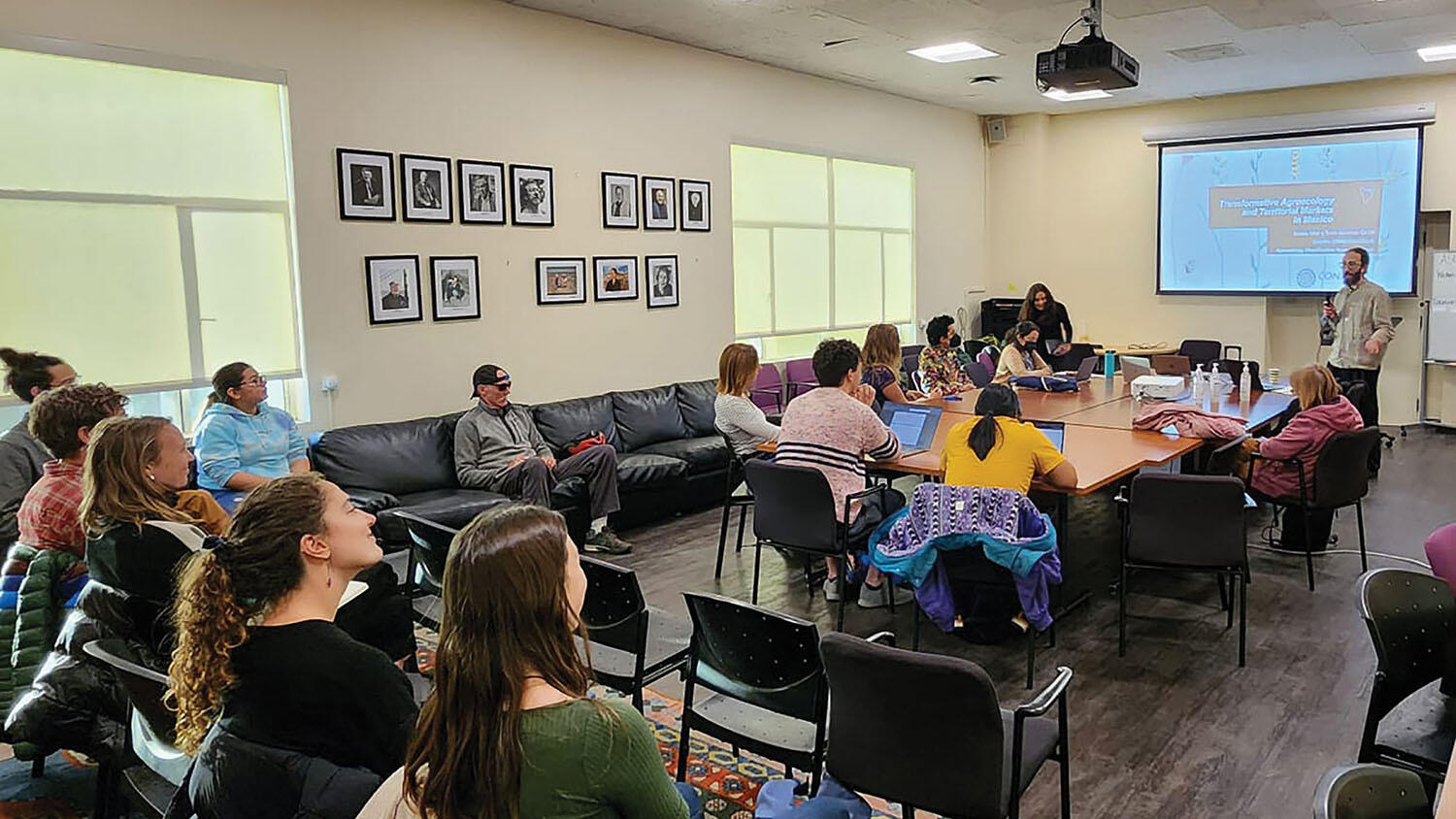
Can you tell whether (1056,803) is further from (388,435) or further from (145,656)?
(388,435)

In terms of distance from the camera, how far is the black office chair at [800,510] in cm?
420

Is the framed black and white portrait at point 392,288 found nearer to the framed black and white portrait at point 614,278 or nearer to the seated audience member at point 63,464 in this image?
the framed black and white portrait at point 614,278

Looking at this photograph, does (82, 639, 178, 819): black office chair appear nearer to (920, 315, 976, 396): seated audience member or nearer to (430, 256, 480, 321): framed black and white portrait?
(430, 256, 480, 321): framed black and white portrait

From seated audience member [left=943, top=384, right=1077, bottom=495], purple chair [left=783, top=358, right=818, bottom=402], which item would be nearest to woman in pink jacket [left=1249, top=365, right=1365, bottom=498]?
seated audience member [left=943, top=384, right=1077, bottom=495]

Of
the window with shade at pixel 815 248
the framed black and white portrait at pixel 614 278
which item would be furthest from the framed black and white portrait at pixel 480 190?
the window with shade at pixel 815 248

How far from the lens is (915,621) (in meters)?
3.92

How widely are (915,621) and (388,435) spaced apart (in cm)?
314

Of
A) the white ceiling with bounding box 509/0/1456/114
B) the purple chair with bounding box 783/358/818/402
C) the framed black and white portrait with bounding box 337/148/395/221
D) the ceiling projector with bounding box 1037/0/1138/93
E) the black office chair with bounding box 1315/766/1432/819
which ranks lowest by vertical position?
the black office chair with bounding box 1315/766/1432/819

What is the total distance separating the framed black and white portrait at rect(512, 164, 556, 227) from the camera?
6328mm

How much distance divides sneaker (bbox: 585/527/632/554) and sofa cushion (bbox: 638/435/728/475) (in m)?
0.84

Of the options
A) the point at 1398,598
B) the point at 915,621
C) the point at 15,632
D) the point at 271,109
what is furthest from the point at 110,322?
the point at 1398,598

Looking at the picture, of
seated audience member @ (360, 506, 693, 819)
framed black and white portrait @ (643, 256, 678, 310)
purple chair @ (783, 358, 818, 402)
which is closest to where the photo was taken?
seated audience member @ (360, 506, 693, 819)

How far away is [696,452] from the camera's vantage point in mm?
6570

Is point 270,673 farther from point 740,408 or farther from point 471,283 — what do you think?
point 471,283
